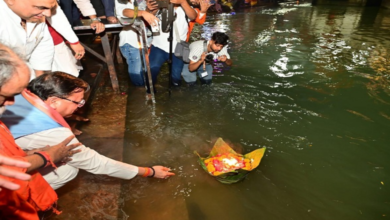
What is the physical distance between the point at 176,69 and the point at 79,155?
3.18 metres

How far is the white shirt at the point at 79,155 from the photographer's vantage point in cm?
175

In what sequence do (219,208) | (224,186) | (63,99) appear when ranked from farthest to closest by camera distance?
(224,186)
(219,208)
(63,99)

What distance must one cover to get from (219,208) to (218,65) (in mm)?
4469

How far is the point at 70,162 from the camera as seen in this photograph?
1854mm

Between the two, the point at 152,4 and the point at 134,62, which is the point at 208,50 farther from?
the point at 134,62

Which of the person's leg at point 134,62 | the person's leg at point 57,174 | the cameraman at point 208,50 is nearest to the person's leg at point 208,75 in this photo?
the cameraman at point 208,50

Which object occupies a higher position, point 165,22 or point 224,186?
point 165,22

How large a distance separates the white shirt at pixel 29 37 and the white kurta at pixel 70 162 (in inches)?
26.5

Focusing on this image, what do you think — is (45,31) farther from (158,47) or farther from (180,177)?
(180,177)

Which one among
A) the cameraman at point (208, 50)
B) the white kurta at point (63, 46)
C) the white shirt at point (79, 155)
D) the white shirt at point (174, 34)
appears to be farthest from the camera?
the white shirt at point (174, 34)

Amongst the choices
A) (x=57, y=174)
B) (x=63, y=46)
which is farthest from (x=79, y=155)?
(x=63, y=46)

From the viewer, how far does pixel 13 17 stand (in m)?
2.15

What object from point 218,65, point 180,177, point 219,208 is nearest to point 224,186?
point 219,208

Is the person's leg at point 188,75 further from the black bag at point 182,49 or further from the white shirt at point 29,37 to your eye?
the white shirt at point 29,37
